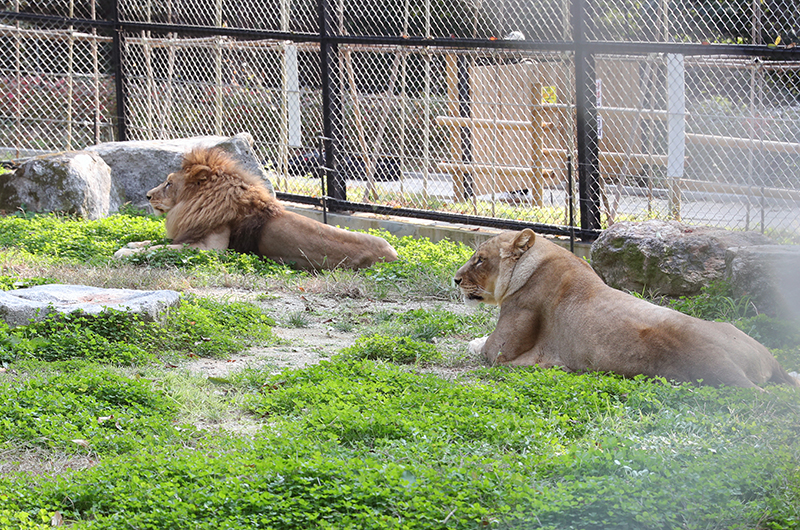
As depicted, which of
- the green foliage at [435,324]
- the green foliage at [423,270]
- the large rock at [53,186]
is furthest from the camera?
the large rock at [53,186]

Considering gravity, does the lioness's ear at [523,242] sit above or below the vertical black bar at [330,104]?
below

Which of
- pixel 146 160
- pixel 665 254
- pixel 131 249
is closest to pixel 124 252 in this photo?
pixel 131 249

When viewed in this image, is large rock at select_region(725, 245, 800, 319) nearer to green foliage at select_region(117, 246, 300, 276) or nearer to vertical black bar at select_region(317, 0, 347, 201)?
green foliage at select_region(117, 246, 300, 276)

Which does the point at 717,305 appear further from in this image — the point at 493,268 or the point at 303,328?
the point at 303,328

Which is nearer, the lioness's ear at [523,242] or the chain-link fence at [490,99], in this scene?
the lioness's ear at [523,242]

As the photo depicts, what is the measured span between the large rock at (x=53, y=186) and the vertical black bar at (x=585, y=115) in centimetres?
631

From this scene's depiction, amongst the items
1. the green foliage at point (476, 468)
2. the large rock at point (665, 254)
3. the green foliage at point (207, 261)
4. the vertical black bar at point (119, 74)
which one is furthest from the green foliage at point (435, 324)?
the vertical black bar at point (119, 74)

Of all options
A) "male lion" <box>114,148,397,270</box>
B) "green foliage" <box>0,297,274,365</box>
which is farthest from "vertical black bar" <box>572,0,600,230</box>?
"green foliage" <box>0,297,274,365</box>

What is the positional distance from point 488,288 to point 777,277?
83.0 inches

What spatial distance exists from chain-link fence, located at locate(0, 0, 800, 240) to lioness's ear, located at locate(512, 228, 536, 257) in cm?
Answer: 97

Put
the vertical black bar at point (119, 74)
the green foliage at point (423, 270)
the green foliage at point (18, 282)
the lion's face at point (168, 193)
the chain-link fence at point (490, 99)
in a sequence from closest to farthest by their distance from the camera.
A: the green foliage at point (18, 282) < the chain-link fence at point (490, 99) < the green foliage at point (423, 270) < the lion's face at point (168, 193) < the vertical black bar at point (119, 74)

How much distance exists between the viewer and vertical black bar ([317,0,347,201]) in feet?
35.0

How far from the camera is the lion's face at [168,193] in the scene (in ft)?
29.9

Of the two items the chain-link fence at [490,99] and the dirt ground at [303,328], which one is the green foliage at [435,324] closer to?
the dirt ground at [303,328]
